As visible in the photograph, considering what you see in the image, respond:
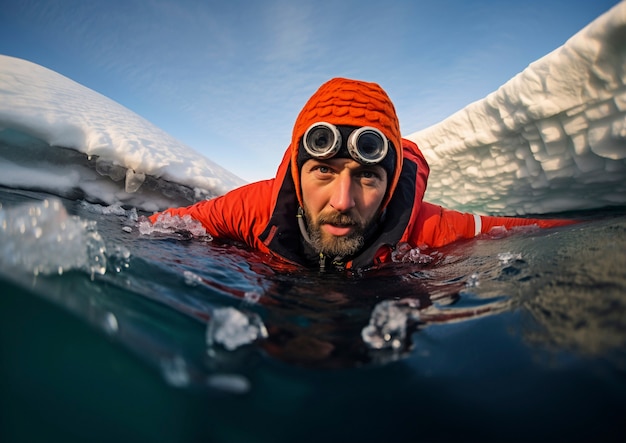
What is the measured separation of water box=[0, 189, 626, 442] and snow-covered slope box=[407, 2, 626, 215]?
86.2 inches

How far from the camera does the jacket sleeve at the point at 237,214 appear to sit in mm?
2369

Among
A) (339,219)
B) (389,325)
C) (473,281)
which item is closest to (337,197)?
(339,219)

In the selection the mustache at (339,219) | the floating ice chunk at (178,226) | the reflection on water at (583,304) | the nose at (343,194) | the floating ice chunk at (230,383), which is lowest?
the floating ice chunk at (230,383)

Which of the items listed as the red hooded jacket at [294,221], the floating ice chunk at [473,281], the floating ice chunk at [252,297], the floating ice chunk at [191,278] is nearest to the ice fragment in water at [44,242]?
the floating ice chunk at [191,278]

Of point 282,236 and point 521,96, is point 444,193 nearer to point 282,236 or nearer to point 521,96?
point 521,96

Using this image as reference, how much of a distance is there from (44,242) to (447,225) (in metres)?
2.36

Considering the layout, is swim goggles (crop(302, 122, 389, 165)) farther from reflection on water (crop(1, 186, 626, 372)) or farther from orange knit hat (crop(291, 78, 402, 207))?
reflection on water (crop(1, 186, 626, 372))

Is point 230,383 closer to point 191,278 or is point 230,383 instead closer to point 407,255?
point 191,278

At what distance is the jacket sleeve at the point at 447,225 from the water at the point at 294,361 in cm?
118

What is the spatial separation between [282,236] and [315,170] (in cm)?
51

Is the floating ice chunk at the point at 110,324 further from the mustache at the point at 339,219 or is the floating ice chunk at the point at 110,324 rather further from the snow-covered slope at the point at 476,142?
the snow-covered slope at the point at 476,142

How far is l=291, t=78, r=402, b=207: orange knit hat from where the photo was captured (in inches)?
78.6

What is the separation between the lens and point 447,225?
2355 mm

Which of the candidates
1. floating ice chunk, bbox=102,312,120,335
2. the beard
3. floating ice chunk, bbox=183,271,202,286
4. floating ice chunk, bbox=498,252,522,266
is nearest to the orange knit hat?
the beard
